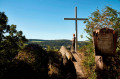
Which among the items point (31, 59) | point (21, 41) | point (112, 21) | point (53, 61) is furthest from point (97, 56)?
point (21, 41)

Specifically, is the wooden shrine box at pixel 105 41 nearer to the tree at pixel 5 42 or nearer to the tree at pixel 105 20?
the tree at pixel 105 20

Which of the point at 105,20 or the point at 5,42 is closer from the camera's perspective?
the point at 105,20

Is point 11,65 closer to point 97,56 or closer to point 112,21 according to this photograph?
point 97,56

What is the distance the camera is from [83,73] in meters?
5.14

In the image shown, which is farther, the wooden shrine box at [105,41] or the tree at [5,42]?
the tree at [5,42]

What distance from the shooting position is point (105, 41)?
4.07m

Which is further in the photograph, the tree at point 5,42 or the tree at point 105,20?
the tree at point 5,42

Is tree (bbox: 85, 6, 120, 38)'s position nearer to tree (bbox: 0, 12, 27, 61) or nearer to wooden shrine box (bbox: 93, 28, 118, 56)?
wooden shrine box (bbox: 93, 28, 118, 56)

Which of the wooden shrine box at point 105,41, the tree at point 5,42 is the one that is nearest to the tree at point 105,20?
the wooden shrine box at point 105,41

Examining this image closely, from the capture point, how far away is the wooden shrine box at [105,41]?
4.00 m

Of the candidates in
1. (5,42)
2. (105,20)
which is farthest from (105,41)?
(5,42)

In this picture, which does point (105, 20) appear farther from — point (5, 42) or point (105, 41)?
point (5, 42)

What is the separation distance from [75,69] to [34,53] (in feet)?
9.77

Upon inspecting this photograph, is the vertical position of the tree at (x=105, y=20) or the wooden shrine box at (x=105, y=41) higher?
the tree at (x=105, y=20)
